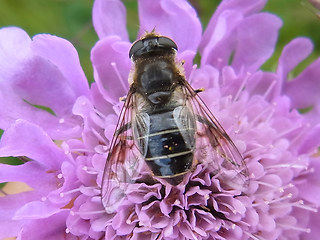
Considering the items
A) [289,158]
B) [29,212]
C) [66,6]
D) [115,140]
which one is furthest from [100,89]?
[66,6]

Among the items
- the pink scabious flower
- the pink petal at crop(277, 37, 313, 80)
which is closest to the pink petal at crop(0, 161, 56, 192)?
the pink scabious flower

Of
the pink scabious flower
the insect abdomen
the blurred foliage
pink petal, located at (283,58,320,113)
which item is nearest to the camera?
the insect abdomen

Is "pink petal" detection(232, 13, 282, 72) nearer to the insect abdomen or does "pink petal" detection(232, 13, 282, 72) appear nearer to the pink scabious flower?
the pink scabious flower

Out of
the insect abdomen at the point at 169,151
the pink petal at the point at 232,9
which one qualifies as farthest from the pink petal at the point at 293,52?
the insect abdomen at the point at 169,151

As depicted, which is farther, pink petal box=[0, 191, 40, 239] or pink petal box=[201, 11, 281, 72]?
pink petal box=[201, 11, 281, 72]

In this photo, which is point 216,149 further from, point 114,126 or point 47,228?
point 47,228

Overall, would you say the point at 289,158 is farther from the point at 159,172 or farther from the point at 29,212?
the point at 29,212
